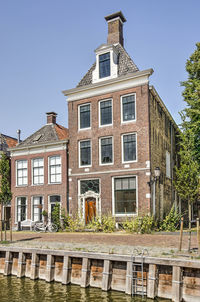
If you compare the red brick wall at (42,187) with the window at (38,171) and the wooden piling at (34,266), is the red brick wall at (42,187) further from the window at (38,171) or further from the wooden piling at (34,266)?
the wooden piling at (34,266)

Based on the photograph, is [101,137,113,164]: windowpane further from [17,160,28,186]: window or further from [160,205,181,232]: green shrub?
[17,160,28,186]: window

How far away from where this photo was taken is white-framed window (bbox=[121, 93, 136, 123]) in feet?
77.5

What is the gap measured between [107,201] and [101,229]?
2.08 metres

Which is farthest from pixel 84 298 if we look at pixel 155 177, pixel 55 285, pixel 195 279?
pixel 155 177

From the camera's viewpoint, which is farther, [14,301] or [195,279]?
[14,301]

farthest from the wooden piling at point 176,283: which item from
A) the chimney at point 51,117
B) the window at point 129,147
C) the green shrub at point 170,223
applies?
the chimney at point 51,117

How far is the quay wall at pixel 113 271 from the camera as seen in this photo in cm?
941

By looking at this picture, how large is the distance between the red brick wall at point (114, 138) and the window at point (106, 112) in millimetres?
338

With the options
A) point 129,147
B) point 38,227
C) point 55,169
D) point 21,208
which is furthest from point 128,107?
point 21,208

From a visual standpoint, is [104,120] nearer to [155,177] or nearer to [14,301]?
[155,177]

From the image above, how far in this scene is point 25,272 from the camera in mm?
13383

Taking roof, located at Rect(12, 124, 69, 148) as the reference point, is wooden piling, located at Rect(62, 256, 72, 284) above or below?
below

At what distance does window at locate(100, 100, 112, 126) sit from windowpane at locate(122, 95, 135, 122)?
1.17m

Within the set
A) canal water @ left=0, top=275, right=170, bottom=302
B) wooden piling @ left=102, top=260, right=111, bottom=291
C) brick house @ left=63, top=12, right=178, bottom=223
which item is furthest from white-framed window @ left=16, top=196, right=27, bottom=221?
wooden piling @ left=102, top=260, right=111, bottom=291
